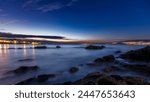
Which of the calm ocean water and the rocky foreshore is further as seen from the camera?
the calm ocean water

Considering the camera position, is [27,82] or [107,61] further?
[107,61]

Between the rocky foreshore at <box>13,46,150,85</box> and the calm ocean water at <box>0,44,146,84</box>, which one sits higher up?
the rocky foreshore at <box>13,46,150,85</box>

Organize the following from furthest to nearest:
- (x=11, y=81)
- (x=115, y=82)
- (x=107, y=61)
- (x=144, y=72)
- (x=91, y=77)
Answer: (x=107, y=61), (x=144, y=72), (x=11, y=81), (x=91, y=77), (x=115, y=82)

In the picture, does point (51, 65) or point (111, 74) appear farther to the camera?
point (51, 65)

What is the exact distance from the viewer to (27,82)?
6.18 metres

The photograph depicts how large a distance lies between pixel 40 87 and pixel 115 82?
1.97 m

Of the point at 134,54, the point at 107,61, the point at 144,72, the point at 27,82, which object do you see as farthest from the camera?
the point at 134,54

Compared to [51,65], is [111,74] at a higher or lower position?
higher

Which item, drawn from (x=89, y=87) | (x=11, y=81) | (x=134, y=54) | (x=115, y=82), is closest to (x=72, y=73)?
(x=11, y=81)

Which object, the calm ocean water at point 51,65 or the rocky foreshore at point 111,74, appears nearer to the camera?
the rocky foreshore at point 111,74

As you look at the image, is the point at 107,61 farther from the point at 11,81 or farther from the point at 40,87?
the point at 40,87

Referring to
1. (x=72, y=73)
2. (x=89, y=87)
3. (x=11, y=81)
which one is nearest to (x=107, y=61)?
(x=72, y=73)

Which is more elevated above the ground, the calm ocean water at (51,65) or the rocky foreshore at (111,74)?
the rocky foreshore at (111,74)

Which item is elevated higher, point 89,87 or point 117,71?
point 89,87
